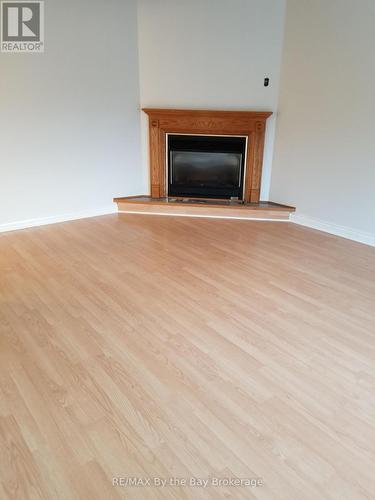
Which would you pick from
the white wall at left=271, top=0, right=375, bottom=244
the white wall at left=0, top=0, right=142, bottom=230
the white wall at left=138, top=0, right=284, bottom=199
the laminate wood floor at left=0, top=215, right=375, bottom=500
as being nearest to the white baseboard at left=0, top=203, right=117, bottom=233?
the white wall at left=0, top=0, right=142, bottom=230

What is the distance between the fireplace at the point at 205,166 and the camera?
459cm

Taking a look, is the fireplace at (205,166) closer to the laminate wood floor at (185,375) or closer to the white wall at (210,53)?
the white wall at (210,53)

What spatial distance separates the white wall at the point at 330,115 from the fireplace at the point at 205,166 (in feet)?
1.94

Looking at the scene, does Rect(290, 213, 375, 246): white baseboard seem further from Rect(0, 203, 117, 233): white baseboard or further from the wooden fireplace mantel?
Rect(0, 203, 117, 233): white baseboard

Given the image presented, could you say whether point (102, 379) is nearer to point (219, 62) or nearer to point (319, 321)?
point (319, 321)

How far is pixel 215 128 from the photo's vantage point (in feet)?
14.7

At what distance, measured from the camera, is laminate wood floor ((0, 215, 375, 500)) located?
1242 millimetres

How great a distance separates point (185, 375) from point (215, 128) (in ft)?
11.7

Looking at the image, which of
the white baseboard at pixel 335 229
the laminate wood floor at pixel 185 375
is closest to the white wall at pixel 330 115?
the white baseboard at pixel 335 229

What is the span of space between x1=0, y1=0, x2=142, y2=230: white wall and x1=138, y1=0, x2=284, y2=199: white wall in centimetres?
24

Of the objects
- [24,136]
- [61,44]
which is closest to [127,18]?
[61,44]

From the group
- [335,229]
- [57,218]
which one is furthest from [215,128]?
[57,218]

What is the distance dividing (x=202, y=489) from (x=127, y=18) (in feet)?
15.5

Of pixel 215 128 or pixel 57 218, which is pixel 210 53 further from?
pixel 57 218
